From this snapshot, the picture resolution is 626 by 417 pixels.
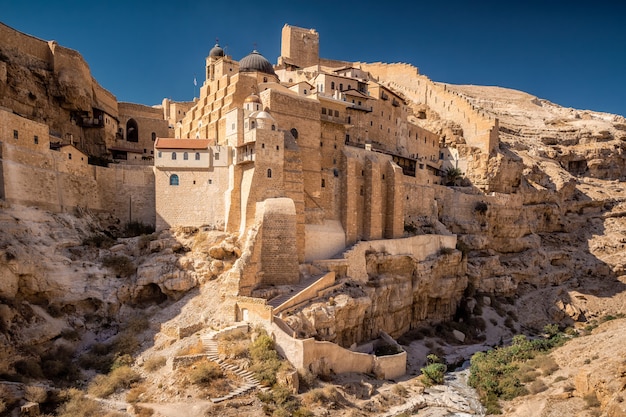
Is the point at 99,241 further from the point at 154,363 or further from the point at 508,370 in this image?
the point at 508,370

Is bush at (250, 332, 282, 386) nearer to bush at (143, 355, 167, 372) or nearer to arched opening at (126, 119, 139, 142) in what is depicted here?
bush at (143, 355, 167, 372)

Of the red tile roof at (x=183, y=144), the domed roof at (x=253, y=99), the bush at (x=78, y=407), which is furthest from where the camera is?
the domed roof at (x=253, y=99)

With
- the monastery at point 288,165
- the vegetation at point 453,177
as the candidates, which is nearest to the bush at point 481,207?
the vegetation at point 453,177

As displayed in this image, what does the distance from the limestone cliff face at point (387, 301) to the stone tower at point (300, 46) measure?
32103 mm

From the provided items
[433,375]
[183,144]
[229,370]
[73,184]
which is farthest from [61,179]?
[433,375]

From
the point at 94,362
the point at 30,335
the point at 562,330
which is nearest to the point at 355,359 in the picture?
the point at 94,362

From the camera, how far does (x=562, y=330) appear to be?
3400cm

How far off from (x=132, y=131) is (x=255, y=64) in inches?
528

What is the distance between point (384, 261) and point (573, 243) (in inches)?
Result: 1001

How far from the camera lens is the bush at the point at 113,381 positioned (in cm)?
1739

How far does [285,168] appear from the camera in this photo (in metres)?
26.7

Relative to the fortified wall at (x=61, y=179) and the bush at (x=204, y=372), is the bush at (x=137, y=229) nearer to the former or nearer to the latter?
the fortified wall at (x=61, y=179)

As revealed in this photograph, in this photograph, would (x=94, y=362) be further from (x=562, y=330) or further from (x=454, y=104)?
(x=454, y=104)

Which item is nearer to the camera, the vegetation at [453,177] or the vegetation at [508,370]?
the vegetation at [508,370]
